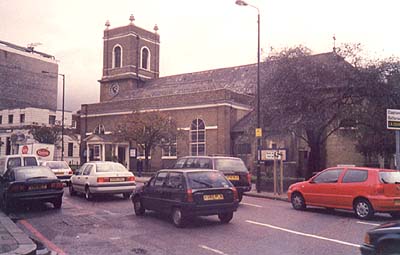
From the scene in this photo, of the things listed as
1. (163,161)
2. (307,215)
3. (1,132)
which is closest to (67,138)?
(1,132)

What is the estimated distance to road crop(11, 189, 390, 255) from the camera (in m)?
8.27

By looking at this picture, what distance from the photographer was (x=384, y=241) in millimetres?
5793

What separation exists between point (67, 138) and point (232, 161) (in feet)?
196

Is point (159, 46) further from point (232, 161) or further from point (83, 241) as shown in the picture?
point (83, 241)

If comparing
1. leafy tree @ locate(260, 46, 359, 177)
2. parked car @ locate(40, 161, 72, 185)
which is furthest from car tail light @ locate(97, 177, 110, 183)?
leafy tree @ locate(260, 46, 359, 177)

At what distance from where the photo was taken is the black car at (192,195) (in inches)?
413

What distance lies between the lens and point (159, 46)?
63688mm

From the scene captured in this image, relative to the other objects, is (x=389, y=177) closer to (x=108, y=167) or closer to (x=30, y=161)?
(x=108, y=167)

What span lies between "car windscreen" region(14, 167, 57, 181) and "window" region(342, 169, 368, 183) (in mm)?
9983

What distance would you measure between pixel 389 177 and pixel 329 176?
1.96 meters

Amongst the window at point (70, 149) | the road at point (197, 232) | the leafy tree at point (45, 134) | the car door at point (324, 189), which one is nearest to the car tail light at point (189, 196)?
the road at point (197, 232)

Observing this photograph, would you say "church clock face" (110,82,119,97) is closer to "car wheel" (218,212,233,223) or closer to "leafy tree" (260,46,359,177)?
"leafy tree" (260,46,359,177)

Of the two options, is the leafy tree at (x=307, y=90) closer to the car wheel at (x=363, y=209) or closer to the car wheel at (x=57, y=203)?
the car wheel at (x=363, y=209)

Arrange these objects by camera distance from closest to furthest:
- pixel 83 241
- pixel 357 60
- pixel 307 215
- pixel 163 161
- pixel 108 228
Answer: pixel 83 241
pixel 108 228
pixel 307 215
pixel 357 60
pixel 163 161
